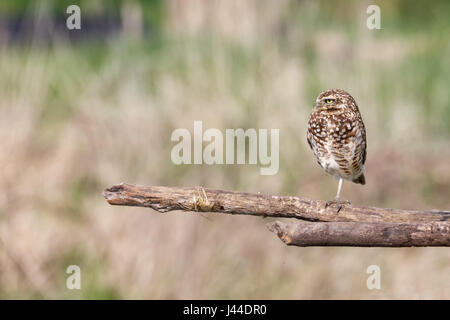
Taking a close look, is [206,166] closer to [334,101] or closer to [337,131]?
[337,131]

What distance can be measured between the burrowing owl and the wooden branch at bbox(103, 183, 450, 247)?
0.71 ft

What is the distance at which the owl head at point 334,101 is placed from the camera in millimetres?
2992

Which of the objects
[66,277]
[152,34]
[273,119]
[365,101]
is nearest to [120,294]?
[66,277]

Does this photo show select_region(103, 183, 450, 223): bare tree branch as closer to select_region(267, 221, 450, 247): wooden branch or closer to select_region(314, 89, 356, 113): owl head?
select_region(267, 221, 450, 247): wooden branch

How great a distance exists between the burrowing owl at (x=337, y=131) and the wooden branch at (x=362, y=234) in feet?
1.52

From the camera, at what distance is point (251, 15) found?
7855 millimetres

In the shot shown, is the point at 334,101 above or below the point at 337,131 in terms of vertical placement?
above

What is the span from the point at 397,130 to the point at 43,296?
11.6ft

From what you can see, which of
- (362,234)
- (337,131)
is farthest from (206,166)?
(362,234)

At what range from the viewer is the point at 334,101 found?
10.1 feet

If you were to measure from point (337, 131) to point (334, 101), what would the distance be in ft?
0.72

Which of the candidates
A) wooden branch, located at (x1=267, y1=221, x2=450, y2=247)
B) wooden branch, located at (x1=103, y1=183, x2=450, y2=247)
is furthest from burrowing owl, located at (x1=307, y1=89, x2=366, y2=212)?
wooden branch, located at (x1=267, y1=221, x2=450, y2=247)

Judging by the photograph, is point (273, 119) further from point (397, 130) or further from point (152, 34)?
point (152, 34)

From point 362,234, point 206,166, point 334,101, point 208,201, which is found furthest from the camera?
point 206,166
